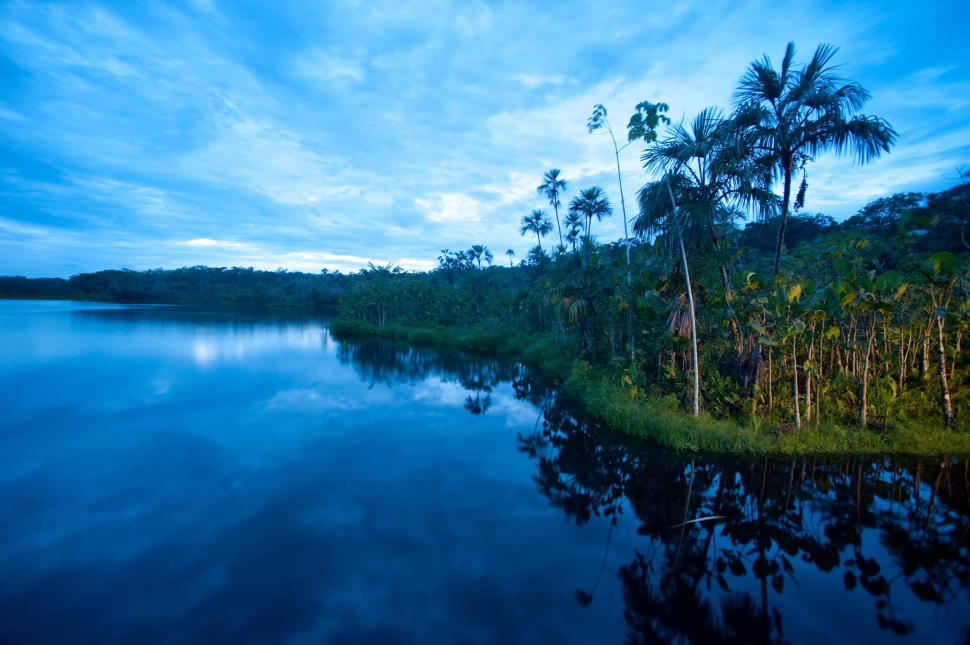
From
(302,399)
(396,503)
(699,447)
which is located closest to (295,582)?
(396,503)

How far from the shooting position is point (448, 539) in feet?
20.8

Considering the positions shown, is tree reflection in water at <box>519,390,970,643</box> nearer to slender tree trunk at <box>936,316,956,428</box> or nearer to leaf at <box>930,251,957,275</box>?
slender tree trunk at <box>936,316,956,428</box>

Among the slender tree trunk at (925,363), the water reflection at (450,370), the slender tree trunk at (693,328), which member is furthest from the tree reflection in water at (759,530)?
the water reflection at (450,370)

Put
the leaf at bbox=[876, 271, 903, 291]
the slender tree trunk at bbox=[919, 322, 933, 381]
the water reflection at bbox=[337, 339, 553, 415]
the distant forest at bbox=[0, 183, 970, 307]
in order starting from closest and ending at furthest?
the leaf at bbox=[876, 271, 903, 291]
the slender tree trunk at bbox=[919, 322, 933, 381]
the water reflection at bbox=[337, 339, 553, 415]
the distant forest at bbox=[0, 183, 970, 307]

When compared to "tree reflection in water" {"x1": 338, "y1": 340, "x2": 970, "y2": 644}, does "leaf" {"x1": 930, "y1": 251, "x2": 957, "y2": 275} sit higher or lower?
higher

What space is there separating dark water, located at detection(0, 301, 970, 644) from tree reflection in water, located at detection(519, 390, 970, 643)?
3 centimetres

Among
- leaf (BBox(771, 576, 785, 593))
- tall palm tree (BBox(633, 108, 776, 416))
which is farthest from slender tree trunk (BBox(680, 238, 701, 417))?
leaf (BBox(771, 576, 785, 593))

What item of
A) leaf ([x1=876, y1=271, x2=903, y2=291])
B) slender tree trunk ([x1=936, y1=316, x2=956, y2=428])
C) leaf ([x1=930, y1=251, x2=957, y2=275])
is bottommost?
slender tree trunk ([x1=936, y1=316, x2=956, y2=428])

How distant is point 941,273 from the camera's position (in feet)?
25.7

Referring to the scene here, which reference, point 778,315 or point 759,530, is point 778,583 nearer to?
point 759,530

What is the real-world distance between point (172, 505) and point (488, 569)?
5.55m

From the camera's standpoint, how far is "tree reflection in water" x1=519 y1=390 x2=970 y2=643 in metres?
4.74

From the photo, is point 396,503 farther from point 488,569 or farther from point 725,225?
point 725,225

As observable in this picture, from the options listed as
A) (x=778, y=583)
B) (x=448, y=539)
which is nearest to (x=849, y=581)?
(x=778, y=583)
